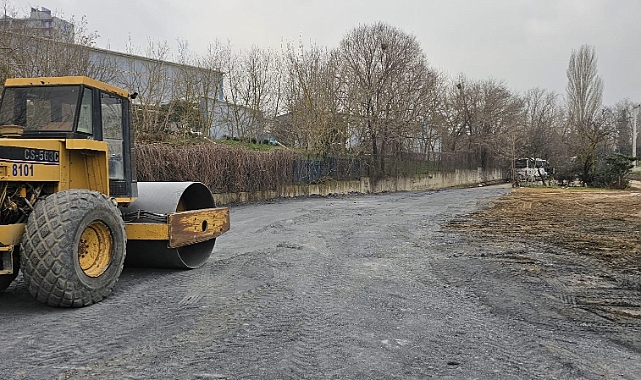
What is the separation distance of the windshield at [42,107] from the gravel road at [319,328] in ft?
5.94

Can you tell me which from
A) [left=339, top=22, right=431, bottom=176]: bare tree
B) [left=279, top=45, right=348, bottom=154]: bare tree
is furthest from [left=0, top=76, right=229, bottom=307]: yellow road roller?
[left=339, top=22, right=431, bottom=176]: bare tree

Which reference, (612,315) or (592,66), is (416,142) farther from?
(612,315)

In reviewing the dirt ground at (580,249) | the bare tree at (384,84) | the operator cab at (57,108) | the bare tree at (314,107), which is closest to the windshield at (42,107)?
the operator cab at (57,108)

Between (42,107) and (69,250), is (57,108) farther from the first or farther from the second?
(69,250)

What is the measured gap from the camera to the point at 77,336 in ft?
14.4

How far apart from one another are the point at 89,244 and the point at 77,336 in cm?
134

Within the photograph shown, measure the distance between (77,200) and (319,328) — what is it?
2.58 m

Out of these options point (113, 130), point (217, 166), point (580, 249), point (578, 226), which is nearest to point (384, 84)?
point (217, 166)

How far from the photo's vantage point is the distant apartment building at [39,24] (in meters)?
16.5

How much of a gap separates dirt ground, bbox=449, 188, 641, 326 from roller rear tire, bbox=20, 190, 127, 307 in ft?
15.5

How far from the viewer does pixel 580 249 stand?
28.7ft

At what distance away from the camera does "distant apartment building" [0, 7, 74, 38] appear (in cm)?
1655

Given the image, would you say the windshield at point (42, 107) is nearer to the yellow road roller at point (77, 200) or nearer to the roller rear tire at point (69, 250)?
the yellow road roller at point (77, 200)

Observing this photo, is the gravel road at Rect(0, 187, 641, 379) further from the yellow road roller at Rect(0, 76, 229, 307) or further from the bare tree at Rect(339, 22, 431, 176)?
the bare tree at Rect(339, 22, 431, 176)
